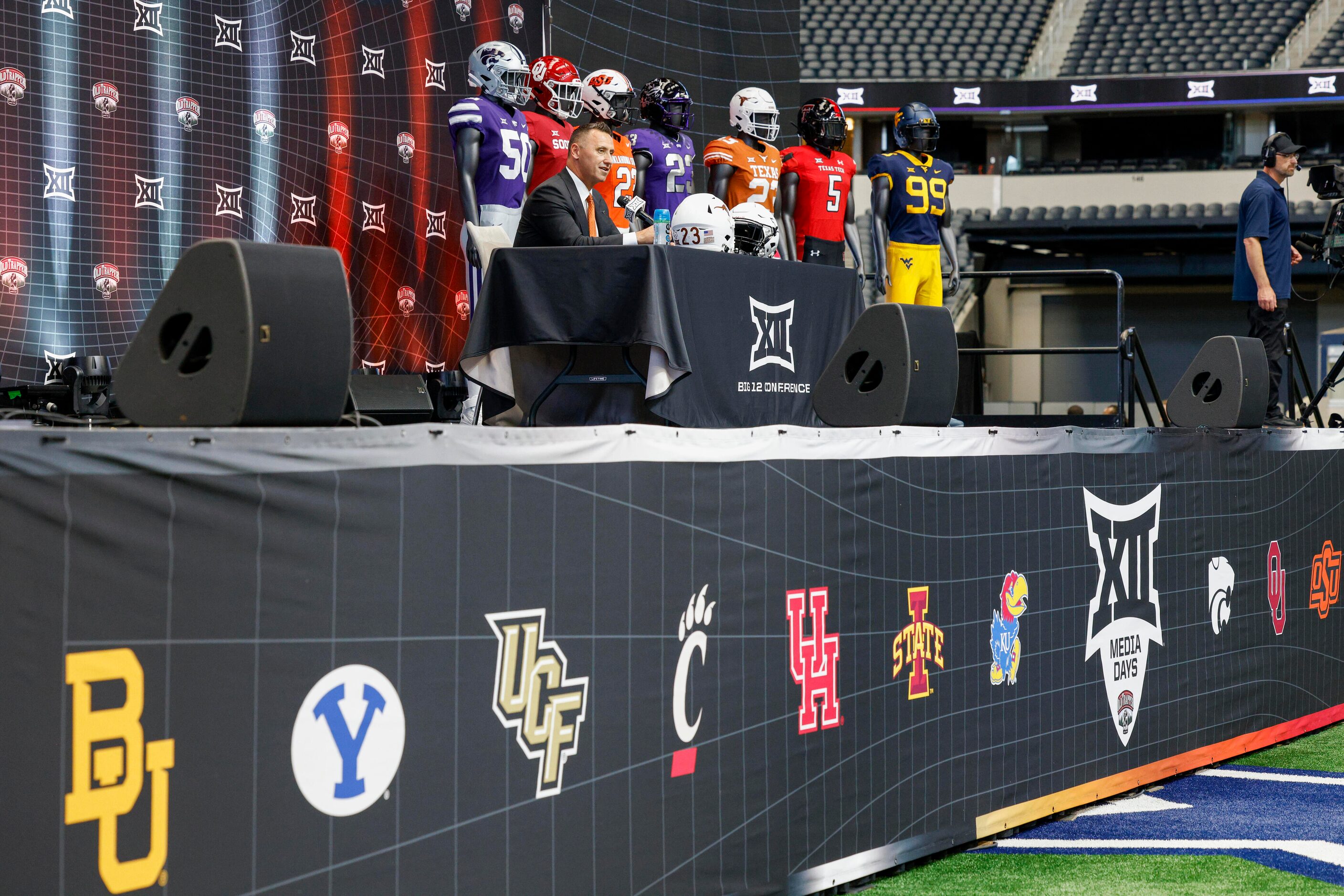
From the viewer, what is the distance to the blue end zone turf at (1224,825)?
418 centimetres

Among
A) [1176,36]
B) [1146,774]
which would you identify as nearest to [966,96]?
[1176,36]

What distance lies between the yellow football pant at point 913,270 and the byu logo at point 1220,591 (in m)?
3.14

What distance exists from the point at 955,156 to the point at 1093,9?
410 centimetres

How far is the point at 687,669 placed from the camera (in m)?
3.21

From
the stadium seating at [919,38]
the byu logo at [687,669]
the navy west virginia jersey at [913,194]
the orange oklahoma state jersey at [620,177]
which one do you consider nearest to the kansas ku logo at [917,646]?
the byu logo at [687,669]

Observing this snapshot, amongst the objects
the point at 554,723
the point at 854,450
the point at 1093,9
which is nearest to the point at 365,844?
the point at 554,723

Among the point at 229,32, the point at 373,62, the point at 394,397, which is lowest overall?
the point at 394,397

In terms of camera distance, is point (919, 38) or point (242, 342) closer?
point (242, 342)

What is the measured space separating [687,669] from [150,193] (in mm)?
5217

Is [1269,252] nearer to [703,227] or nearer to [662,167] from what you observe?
[662,167]

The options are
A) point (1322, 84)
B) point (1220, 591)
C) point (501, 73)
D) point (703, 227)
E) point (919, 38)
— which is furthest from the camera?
point (919, 38)

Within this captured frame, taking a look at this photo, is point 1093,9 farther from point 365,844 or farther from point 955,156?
point 365,844

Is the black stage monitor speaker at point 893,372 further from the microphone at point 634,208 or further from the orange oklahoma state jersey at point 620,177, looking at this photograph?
the orange oklahoma state jersey at point 620,177

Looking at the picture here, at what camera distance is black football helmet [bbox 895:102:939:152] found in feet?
26.5
